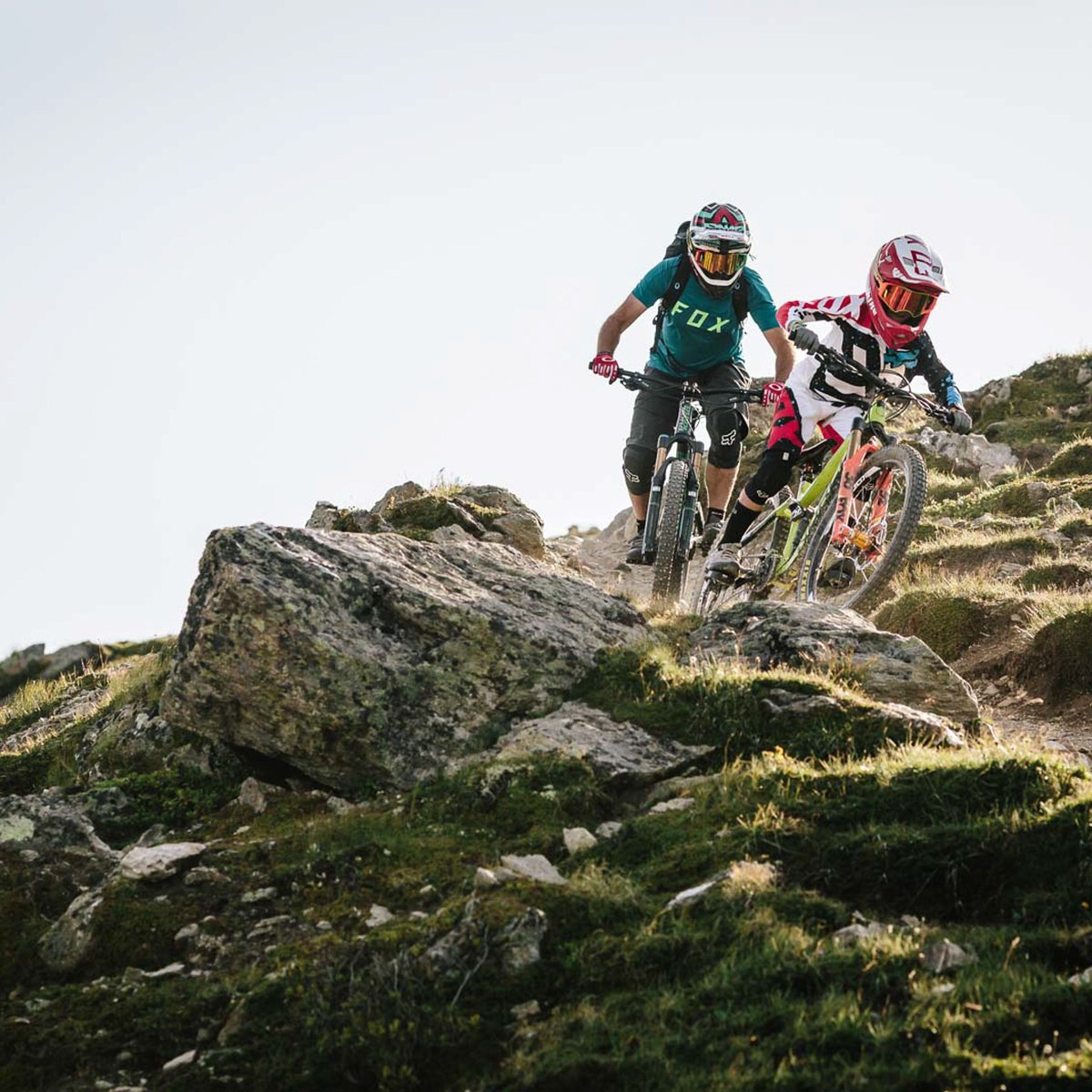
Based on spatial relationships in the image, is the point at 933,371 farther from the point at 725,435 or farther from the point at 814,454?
the point at 725,435

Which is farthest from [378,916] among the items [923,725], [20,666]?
[20,666]

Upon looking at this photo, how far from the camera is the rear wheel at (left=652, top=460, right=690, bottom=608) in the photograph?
12.1 meters

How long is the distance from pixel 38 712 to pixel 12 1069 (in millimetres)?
10730

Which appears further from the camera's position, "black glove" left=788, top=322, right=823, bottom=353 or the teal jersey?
the teal jersey

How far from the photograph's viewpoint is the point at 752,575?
12656 mm

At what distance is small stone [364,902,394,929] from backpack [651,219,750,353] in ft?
24.9

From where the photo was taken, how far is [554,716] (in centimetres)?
866

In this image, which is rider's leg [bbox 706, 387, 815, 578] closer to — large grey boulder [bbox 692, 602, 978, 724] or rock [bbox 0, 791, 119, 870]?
large grey boulder [bbox 692, 602, 978, 724]

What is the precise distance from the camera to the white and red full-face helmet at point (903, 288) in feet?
38.1

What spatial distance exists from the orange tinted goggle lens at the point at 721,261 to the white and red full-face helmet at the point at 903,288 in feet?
3.96

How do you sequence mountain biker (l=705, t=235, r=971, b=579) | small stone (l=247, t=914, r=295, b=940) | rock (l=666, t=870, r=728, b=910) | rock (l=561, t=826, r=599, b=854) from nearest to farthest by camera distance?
rock (l=666, t=870, r=728, b=910), small stone (l=247, t=914, r=295, b=940), rock (l=561, t=826, r=599, b=854), mountain biker (l=705, t=235, r=971, b=579)

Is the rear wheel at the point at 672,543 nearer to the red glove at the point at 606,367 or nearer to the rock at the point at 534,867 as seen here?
the red glove at the point at 606,367

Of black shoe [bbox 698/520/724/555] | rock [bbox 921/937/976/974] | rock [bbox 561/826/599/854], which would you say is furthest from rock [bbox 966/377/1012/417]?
rock [bbox 921/937/976/974]

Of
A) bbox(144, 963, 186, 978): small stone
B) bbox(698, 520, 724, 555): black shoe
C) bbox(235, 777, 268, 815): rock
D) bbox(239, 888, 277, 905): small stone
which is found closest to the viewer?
bbox(144, 963, 186, 978): small stone
